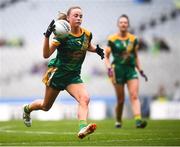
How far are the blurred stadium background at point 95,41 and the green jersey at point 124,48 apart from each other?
42.7 feet

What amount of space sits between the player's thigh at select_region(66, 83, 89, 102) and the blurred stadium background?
1799cm

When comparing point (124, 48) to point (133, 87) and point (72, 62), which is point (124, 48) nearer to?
point (133, 87)

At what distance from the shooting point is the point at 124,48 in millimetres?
18719

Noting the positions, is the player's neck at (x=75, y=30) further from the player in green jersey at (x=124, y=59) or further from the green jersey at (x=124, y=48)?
the green jersey at (x=124, y=48)

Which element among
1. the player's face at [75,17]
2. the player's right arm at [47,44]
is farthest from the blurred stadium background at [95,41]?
the player's right arm at [47,44]

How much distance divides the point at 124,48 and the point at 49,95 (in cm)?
484

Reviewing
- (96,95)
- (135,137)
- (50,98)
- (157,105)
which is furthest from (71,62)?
(96,95)

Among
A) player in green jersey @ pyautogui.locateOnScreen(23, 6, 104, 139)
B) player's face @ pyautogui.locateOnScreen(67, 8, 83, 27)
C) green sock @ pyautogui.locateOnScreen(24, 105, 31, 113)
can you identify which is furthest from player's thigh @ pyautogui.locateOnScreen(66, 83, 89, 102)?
green sock @ pyautogui.locateOnScreen(24, 105, 31, 113)

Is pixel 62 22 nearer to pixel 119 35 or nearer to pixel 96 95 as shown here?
pixel 119 35

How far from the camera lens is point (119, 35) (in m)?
18.9

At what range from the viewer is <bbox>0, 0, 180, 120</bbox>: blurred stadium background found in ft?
106

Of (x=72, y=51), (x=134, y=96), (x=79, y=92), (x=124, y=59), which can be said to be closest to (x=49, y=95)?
(x=79, y=92)

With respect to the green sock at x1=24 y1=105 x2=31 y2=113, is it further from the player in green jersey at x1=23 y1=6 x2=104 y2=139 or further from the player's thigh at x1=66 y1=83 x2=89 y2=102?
the player's thigh at x1=66 y1=83 x2=89 y2=102

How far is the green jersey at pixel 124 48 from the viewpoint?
18.7 meters
